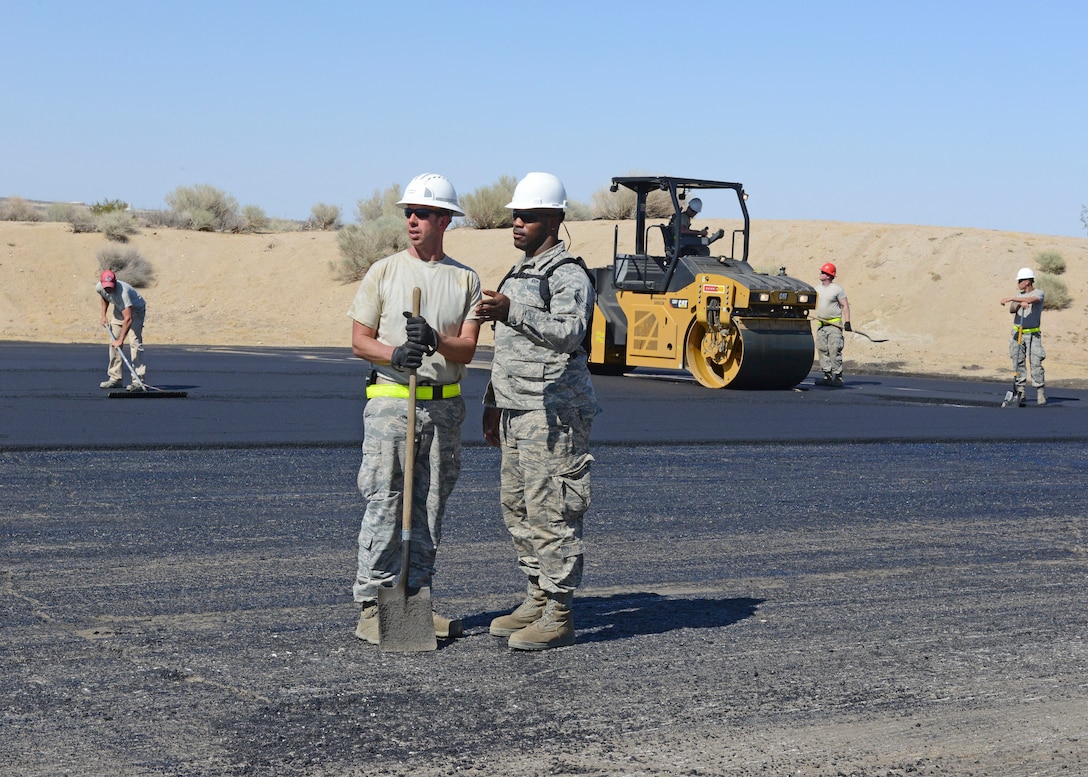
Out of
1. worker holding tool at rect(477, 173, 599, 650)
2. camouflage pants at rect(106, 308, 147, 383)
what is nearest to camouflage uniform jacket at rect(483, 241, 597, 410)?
worker holding tool at rect(477, 173, 599, 650)

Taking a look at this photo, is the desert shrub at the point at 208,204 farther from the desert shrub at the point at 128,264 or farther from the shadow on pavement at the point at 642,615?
the shadow on pavement at the point at 642,615

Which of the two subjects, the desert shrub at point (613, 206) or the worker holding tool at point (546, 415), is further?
the desert shrub at point (613, 206)

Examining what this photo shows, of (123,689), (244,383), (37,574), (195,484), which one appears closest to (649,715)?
(123,689)

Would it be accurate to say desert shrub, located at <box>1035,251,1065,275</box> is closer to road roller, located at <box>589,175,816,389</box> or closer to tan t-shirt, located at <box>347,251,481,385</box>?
road roller, located at <box>589,175,816,389</box>

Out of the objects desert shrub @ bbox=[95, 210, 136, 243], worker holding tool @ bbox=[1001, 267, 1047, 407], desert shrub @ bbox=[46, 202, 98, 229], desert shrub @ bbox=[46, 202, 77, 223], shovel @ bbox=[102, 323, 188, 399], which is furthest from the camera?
desert shrub @ bbox=[46, 202, 77, 223]

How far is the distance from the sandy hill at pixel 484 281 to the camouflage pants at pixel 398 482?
87.8 ft

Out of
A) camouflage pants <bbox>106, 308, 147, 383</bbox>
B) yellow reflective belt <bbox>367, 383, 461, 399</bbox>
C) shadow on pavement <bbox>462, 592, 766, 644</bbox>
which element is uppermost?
yellow reflective belt <bbox>367, 383, 461, 399</bbox>

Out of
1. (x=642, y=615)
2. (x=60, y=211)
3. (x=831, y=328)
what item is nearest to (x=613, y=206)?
(x=60, y=211)

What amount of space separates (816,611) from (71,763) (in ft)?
12.3

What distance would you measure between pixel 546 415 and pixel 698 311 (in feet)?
49.2

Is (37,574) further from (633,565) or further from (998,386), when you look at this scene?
(998,386)

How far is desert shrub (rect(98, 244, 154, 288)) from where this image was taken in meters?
50.9

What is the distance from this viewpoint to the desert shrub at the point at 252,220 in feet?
208

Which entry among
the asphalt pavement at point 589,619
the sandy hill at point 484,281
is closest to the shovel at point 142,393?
the asphalt pavement at point 589,619
